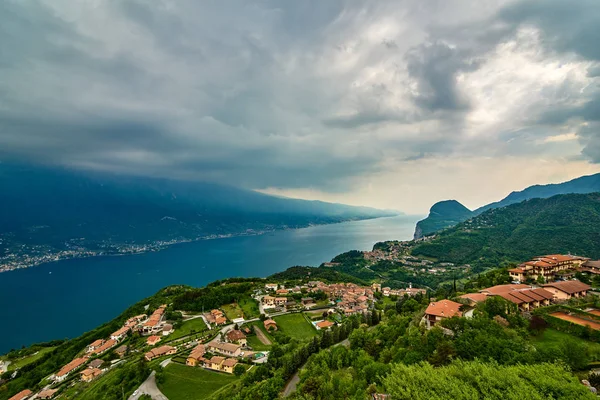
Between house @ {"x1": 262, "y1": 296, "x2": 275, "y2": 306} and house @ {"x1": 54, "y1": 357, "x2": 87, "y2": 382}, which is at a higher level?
house @ {"x1": 262, "y1": 296, "x2": 275, "y2": 306}

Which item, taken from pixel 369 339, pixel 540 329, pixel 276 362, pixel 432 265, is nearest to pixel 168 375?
pixel 276 362

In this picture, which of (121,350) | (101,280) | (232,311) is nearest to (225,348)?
(232,311)

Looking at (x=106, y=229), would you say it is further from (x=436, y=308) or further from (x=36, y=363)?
(x=436, y=308)

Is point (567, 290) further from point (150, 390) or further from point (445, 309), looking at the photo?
point (150, 390)

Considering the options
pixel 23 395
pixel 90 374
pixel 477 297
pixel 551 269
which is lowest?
pixel 23 395

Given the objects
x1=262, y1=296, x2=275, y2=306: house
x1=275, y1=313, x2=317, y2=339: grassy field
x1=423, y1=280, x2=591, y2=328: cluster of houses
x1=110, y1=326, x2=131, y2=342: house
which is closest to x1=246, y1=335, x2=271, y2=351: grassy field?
x1=275, y1=313, x2=317, y2=339: grassy field

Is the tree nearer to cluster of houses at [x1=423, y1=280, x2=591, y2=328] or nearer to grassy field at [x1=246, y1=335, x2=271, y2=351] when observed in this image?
grassy field at [x1=246, y1=335, x2=271, y2=351]

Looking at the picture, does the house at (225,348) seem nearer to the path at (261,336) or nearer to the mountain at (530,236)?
the path at (261,336)
